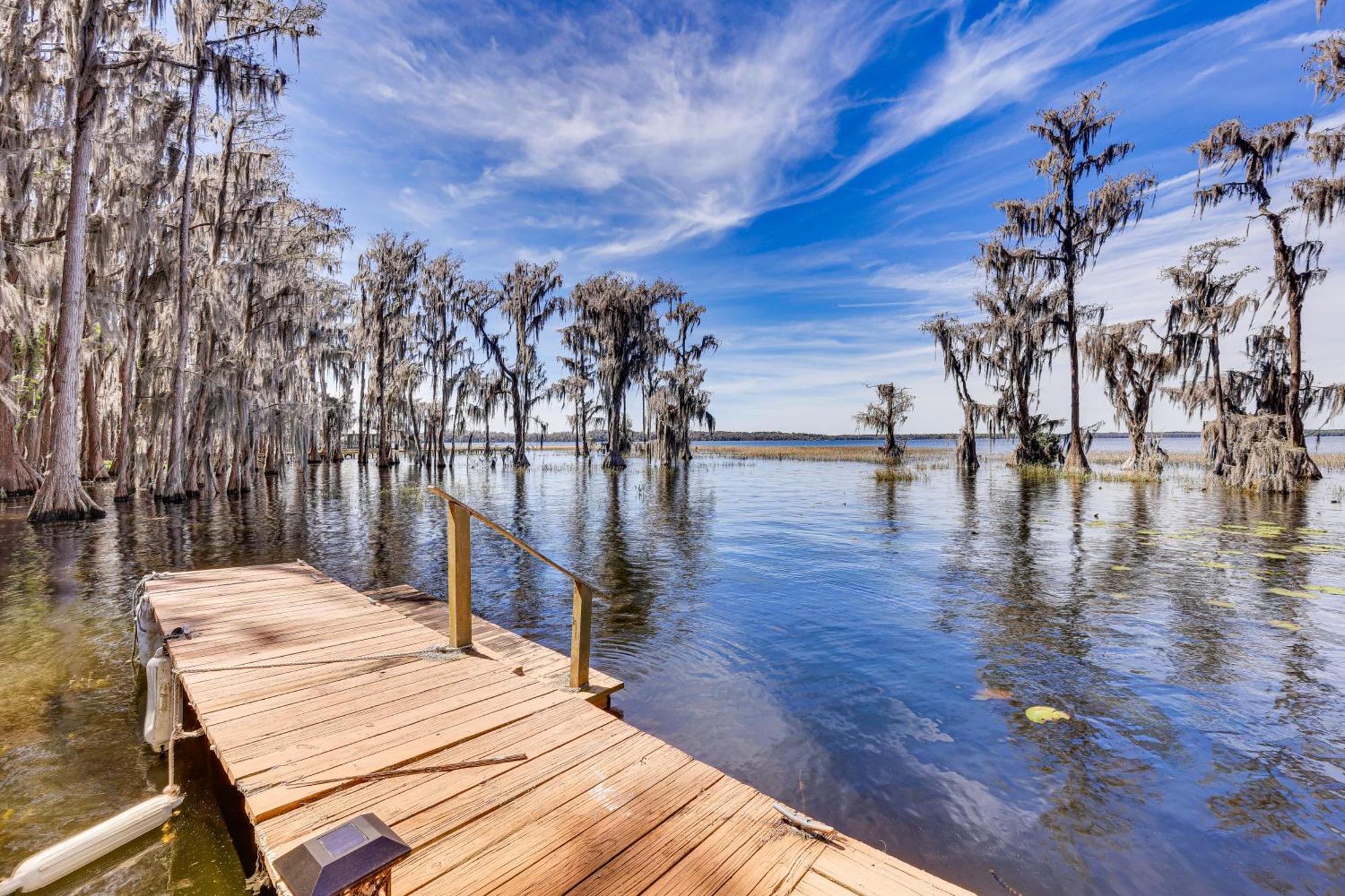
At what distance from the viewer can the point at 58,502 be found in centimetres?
1474

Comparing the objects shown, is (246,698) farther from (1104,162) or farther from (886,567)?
(1104,162)

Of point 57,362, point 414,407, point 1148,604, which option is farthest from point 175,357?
point 1148,604

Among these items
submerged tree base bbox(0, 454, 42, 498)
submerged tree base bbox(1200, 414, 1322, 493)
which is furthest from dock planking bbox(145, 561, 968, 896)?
submerged tree base bbox(1200, 414, 1322, 493)

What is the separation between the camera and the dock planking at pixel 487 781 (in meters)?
2.41

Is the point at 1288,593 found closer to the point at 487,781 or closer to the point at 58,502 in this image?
the point at 487,781

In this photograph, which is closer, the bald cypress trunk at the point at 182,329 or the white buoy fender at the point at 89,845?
the white buoy fender at the point at 89,845

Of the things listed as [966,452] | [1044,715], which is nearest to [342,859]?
[1044,715]

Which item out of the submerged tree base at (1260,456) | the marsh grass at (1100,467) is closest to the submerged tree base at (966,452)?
the marsh grass at (1100,467)

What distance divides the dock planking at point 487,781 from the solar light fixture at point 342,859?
1140 mm

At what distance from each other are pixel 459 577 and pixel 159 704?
2.39 meters

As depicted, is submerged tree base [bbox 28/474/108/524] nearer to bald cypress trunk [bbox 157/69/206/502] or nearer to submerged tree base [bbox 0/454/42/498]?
bald cypress trunk [bbox 157/69/206/502]

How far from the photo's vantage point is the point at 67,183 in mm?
18688

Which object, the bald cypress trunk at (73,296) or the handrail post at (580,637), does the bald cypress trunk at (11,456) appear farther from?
the handrail post at (580,637)

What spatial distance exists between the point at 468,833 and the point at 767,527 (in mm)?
13742
